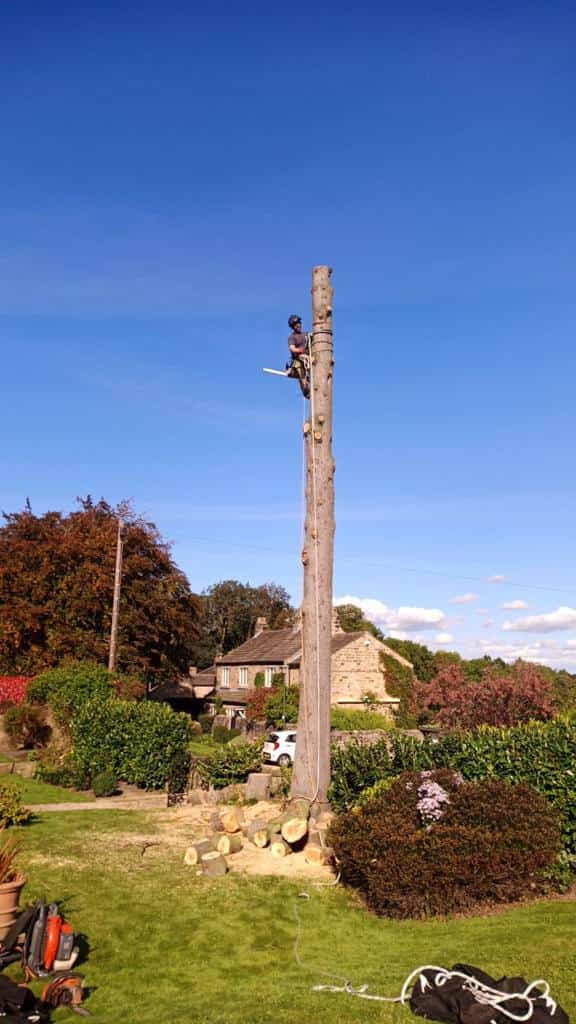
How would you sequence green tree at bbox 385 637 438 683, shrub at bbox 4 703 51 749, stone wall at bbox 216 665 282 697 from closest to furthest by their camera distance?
1. shrub at bbox 4 703 51 749
2. stone wall at bbox 216 665 282 697
3. green tree at bbox 385 637 438 683

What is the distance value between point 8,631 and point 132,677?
744cm

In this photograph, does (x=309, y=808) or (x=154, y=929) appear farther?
(x=309, y=808)

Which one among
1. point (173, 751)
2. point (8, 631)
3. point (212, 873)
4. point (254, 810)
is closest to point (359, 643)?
point (8, 631)

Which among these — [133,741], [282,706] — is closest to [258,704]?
[282,706]

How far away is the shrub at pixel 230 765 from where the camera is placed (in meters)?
20.0

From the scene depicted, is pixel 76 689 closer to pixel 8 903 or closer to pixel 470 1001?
pixel 8 903

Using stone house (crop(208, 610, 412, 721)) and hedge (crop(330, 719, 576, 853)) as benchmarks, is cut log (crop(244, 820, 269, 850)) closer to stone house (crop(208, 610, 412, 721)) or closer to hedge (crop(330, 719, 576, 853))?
hedge (crop(330, 719, 576, 853))

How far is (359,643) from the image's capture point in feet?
149

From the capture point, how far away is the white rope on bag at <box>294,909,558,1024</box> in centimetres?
604

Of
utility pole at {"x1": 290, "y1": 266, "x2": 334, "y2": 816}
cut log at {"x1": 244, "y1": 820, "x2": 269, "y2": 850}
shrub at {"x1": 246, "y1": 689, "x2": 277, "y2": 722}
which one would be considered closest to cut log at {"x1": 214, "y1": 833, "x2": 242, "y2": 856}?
cut log at {"x1": 244, "y1": 820, "x2": 269, "y2": 850}

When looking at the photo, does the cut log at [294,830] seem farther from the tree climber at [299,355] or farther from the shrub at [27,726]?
the shrub at [27,726]

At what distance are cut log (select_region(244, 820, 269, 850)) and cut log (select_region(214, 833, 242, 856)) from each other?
1.00ft

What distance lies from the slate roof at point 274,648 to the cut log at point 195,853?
31549mm

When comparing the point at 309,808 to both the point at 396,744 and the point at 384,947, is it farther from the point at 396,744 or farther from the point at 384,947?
the point at 384,947
